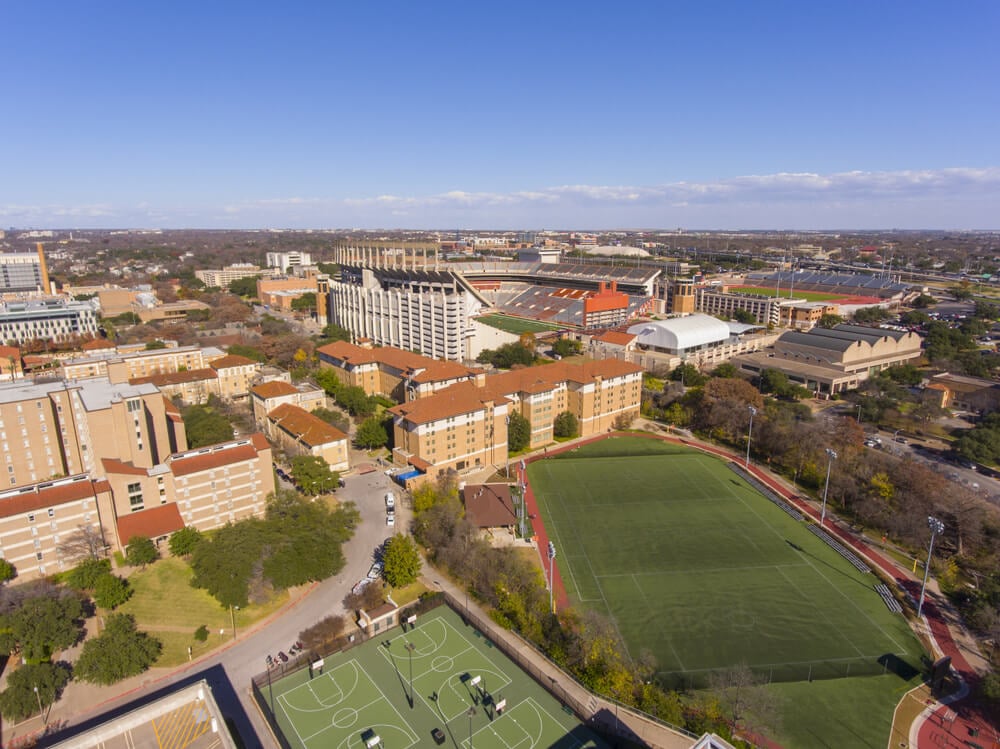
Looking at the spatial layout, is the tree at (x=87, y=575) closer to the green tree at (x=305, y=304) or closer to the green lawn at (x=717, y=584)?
the green lawn at (x=717, y=584)

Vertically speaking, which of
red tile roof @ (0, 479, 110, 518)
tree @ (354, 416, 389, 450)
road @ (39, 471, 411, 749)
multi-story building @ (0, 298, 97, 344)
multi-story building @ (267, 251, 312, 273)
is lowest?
road @ (39, 471, 411, 749)

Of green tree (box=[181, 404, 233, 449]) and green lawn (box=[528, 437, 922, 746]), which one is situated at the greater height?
green tree (box=[181, 404, 233, 449])

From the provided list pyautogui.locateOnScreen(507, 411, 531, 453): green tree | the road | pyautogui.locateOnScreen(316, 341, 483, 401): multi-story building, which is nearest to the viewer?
the road

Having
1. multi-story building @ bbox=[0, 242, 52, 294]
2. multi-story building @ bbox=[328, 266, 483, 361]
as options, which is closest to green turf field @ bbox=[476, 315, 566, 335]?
multi-story building @ bbox=[328, 266, 483, 361]

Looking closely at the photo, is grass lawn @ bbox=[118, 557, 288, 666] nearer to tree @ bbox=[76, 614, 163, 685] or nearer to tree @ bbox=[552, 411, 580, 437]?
tree @ bbox=[76, 614, 163, 685]

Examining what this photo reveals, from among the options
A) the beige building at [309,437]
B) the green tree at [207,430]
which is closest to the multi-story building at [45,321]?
the green tree at [207,430]

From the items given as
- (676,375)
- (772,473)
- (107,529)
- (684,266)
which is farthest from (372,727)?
(684,266)

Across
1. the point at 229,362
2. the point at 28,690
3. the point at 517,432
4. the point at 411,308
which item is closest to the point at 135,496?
the point at 28,690

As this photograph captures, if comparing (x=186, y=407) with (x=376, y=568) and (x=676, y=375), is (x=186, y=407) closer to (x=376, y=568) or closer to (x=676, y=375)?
(x=376, y=568)
